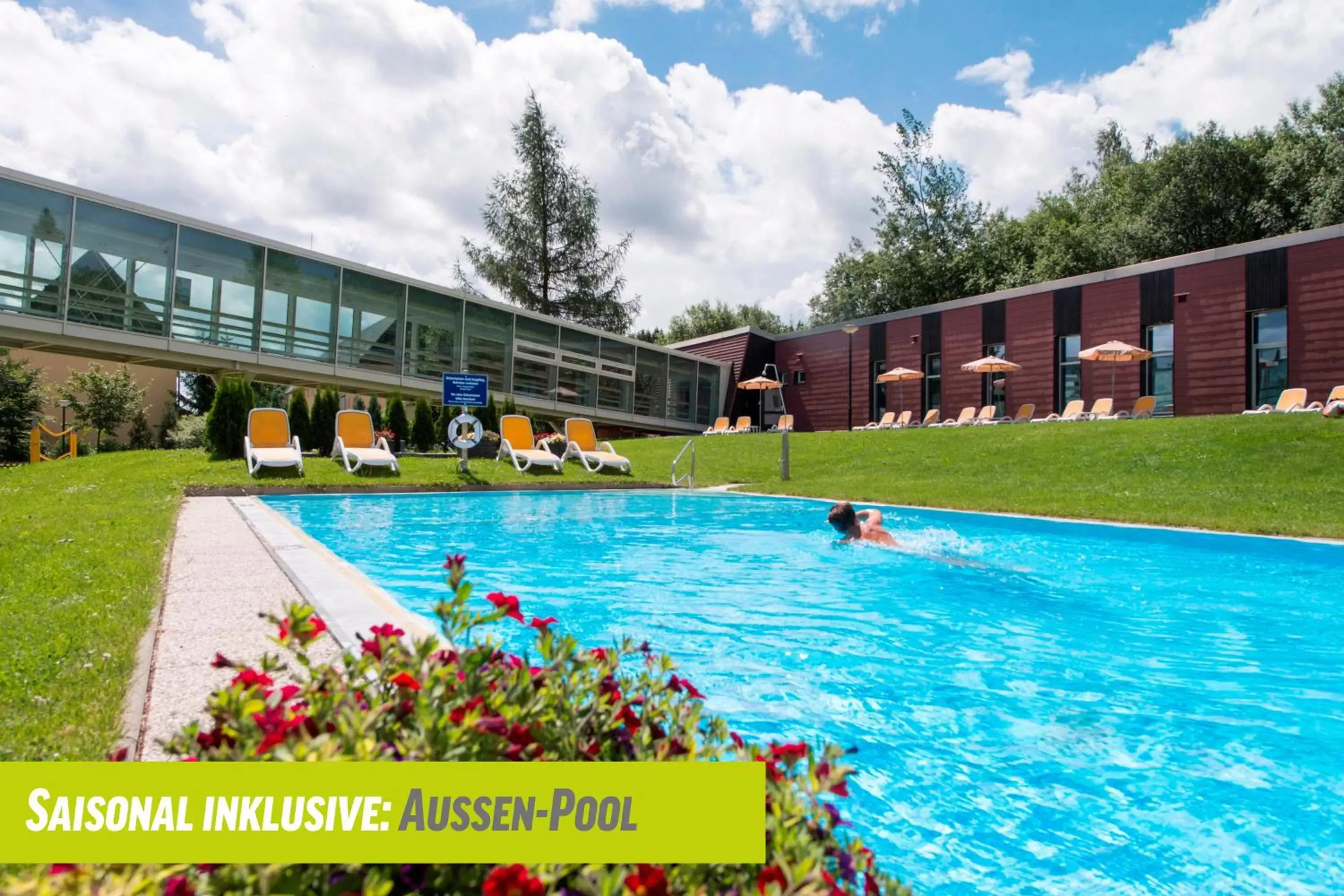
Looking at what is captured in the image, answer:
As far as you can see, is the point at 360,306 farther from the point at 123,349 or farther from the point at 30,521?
the point at 30,521

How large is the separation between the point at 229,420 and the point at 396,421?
3.60 meters

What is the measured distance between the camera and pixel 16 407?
62.1 feet

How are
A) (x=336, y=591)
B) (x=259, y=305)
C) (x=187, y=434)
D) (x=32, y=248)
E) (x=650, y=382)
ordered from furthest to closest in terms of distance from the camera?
(x=650, y=382), (x=187, y=434), (x=259, y=305), (x=32, y=248), (x=336, y=591)

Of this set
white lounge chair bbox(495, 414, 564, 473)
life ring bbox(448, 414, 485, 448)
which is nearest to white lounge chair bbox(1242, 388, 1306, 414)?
white lounge chair bbox(495, 414, 564, 473)

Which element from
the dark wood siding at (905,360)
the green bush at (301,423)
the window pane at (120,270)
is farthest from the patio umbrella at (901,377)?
the window pane at (120,270)

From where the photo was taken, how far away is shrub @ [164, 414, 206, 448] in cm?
1980

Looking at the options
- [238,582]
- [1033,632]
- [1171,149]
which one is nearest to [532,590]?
[238,582]

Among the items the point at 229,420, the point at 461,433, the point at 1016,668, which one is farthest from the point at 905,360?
the point at 1016,668

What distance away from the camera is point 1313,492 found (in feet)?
31.9

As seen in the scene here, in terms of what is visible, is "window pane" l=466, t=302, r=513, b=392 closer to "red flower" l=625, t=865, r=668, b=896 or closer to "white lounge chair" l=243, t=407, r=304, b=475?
"white lounge chair" l=243, t=407, r=304, b=475

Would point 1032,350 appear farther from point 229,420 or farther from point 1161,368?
point 229,420

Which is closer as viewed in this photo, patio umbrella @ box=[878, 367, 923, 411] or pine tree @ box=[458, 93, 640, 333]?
patio umbrella @ box=[878, 367, 923, 411]

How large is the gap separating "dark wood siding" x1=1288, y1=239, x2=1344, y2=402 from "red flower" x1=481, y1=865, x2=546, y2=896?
21.2 meters

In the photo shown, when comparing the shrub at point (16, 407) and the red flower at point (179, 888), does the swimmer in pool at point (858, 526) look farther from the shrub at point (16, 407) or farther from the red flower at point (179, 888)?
the shrub at point (16, 407)
